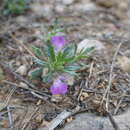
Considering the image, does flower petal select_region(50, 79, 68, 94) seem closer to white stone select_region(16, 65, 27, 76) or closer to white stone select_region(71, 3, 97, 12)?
white stone select_region(16, 65, 27, 76)

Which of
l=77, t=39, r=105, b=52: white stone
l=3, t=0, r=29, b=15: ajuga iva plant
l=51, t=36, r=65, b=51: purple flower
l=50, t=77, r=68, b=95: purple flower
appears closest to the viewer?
l=50, t=77, r=68, b=95: purple flower

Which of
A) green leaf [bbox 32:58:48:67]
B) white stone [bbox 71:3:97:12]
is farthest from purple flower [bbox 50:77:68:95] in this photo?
white stone [bbox 71:3:97:12]

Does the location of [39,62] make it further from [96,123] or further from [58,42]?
[96,123]

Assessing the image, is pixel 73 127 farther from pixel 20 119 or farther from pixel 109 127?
pixel 20 119

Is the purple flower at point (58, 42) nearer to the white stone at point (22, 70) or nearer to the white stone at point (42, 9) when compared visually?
the white stone at point (22, 70)

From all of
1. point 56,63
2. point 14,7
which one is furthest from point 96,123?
point 14,7

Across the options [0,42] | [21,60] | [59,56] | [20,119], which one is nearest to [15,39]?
[0,42]

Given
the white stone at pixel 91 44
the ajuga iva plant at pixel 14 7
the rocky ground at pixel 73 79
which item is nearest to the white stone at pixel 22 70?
the rocky ground at pixel 73 79
